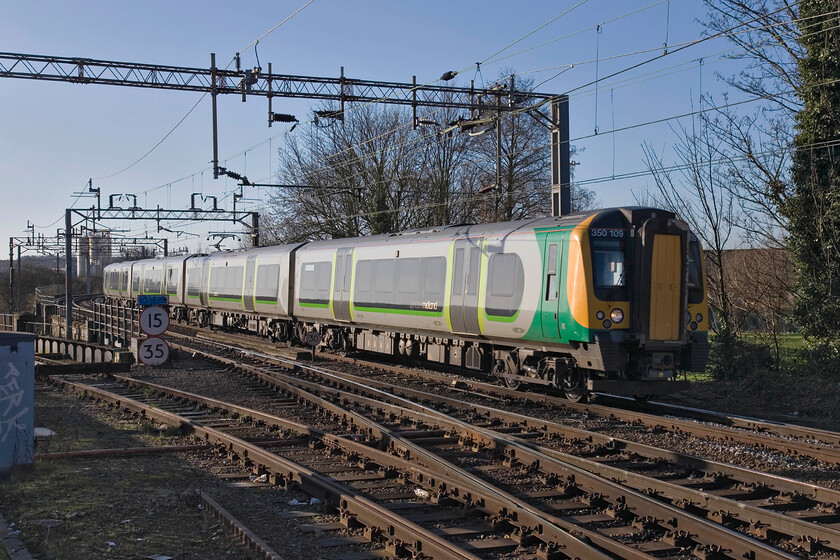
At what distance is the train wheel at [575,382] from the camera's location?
12852 mm

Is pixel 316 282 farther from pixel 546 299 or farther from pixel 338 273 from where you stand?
pixel 546 299

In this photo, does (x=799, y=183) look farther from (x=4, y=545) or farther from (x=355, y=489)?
(x=4, y=545)

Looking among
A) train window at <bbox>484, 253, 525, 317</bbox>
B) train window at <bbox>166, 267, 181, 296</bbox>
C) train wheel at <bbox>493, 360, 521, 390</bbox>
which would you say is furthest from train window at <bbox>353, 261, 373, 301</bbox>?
train window at <bbox>166, 267, 181, 296</bbox>

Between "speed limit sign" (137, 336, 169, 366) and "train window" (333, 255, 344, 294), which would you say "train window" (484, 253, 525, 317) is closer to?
"speed limit sign" (137, 336, 169, 366)

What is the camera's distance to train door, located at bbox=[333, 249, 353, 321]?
19734 mm

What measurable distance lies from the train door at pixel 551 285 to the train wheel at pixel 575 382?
0.79 metres

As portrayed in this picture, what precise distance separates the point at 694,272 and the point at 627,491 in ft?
22.3

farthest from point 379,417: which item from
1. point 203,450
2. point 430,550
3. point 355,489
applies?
point 430,550

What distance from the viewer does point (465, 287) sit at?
49.0 ft

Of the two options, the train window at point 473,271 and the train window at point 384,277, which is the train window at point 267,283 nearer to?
the train window at point 384,277

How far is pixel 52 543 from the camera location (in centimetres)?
594

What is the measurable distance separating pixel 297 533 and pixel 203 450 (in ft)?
11.8

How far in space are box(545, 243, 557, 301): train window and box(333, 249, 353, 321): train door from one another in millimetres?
7762

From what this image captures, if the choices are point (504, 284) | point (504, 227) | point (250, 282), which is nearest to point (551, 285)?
point (504, 284)
